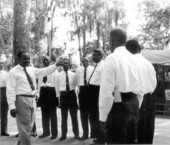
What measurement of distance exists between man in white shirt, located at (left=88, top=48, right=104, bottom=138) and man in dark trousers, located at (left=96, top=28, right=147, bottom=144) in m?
Answer: 4.32

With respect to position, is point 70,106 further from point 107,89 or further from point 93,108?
point 107,89

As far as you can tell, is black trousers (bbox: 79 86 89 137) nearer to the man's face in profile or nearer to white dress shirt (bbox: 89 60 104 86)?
white dress shirt (bbox: 89 60 104 86)

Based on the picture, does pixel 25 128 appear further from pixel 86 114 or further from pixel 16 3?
pixel 16 3

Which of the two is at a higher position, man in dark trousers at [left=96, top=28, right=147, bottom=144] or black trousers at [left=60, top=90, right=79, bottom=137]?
man in dark trousers at [left=96, top=28, right=147, bottom=144]

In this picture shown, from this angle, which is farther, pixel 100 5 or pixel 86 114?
pixel 100 5

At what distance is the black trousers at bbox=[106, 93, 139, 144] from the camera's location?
15.1 ft

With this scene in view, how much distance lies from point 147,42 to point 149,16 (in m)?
4.21

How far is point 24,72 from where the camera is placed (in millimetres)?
7262

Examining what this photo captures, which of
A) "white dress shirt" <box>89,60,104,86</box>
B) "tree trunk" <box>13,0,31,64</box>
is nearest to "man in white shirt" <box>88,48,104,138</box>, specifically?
"white dress shirt" <box>89,60,104,86</box>

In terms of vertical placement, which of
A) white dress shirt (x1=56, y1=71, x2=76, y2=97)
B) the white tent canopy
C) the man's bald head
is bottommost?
white dress shirt (x1=56, y1=71, x2=76, y2=97)

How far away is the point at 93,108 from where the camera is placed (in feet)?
30.7

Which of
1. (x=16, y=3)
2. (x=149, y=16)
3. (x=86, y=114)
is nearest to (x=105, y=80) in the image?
(x=86, y=114)

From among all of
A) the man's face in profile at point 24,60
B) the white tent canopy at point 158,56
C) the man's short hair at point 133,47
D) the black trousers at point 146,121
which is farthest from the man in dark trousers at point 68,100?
the white tent canopy at point 158,56

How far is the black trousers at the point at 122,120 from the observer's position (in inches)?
181
